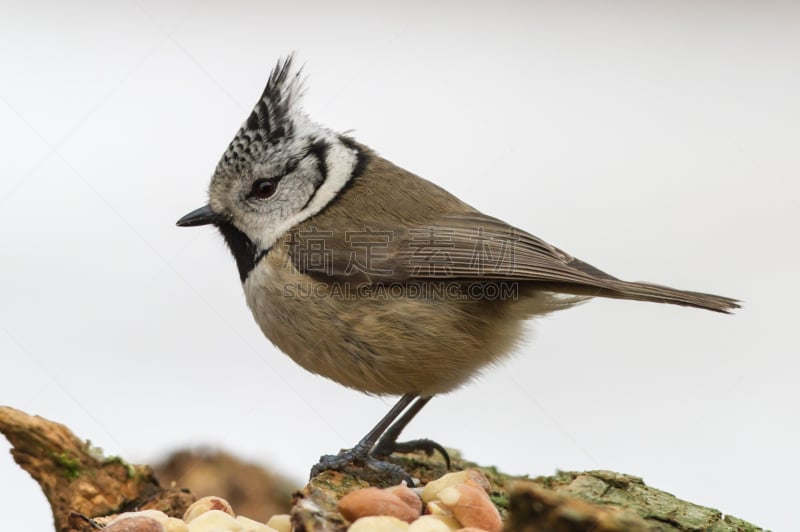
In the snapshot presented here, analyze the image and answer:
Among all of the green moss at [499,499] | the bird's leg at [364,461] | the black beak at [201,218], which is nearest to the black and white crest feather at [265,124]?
the black beak at [201,218]

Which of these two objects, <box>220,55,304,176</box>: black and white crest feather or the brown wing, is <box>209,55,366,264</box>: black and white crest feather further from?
the brown wing

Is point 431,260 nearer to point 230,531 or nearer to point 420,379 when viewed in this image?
point 420,379

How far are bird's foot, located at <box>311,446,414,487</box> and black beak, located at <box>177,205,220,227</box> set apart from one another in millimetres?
918

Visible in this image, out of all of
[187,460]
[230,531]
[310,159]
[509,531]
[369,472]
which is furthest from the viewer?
[187,460]

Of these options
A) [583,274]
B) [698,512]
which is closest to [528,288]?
[583,274]

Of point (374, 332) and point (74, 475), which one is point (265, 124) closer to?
point (374, 332)

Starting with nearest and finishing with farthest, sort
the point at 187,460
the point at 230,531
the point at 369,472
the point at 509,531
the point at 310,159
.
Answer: the point at 509,531
the point at 230,531
the point at 369,472
the point at 310,159
the point at 187,460

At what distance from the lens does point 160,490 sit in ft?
8.63

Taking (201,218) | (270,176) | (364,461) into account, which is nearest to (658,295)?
(364,461)

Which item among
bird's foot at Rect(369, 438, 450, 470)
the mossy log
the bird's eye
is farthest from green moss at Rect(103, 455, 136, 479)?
the bird's eye

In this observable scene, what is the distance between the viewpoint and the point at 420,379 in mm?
2662

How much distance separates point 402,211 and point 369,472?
862 millimetres

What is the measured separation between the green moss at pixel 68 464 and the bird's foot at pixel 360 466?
2.23 feet

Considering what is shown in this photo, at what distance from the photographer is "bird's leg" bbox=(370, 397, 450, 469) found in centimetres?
298
